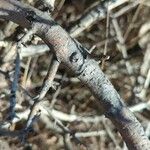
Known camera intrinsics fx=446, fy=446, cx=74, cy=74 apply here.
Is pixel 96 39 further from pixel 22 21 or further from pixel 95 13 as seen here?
pixel 22 21

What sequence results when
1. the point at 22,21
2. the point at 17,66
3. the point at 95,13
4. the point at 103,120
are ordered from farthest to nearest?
the point at 103,120 < the point at 95,13 < the point at 17,66 < the point at 22,21

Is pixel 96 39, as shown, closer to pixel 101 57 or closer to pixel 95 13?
pixel 95 13

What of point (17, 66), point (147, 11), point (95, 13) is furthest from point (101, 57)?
point (147, 11)

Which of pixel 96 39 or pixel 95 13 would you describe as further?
pixel 96 39

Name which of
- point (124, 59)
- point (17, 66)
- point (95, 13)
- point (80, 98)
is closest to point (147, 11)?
point (124, 59)

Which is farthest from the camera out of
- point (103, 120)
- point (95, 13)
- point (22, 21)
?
point (103, 120)

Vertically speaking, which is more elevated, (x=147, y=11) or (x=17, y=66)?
(x=17, y=66)

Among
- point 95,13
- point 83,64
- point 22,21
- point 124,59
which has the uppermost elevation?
point 22,21
